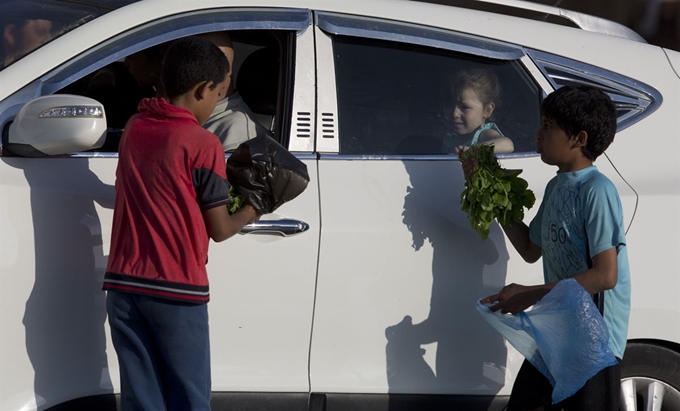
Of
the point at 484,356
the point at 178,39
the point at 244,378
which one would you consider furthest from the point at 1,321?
the point at 484,356

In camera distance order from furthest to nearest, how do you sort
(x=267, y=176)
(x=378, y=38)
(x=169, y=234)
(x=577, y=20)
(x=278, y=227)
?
(x=577, y=20)
(x=378, y=38)
(x=278, y=227)
(x=267, y=176)
(x=169, y=234)

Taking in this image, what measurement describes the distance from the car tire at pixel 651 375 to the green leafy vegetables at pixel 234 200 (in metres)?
1.41

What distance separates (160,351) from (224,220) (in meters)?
0.42

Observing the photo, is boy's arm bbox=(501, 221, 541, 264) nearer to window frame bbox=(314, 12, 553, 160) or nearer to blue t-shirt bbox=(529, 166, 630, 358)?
blue t-shirt bbox=(529, 166, 630, 358)

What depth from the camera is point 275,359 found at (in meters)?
3.11

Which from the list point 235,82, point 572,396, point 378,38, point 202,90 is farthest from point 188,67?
point 572,396

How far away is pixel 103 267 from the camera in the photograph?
301 centimetres

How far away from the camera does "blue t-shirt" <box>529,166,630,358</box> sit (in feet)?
9.30

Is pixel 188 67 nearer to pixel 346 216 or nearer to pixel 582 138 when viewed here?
pixel 346 216

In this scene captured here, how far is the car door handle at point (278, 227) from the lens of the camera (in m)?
3.05

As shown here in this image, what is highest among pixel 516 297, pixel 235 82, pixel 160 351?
pixel 235 82

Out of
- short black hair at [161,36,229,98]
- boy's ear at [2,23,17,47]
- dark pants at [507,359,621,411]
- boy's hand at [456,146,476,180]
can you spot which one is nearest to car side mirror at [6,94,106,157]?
short black hair at [161,36,229,98]

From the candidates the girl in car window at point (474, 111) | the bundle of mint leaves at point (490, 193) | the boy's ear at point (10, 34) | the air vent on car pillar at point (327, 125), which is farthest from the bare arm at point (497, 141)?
the boy's ear at point (10, 34)

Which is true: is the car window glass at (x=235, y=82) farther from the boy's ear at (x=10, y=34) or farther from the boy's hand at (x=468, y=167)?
the boy's hand at (x=468, y=167)
